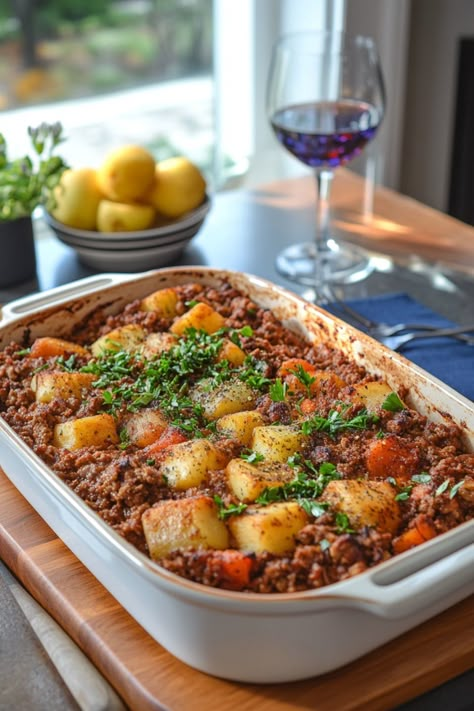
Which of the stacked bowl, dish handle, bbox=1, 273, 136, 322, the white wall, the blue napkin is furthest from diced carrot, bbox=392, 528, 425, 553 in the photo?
the white wall

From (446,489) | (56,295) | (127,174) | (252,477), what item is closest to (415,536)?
(446,489)

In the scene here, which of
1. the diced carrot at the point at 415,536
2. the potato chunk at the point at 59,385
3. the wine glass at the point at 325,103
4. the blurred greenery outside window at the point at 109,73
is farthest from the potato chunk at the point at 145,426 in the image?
the blurred greenery outside window at the point at 109,73

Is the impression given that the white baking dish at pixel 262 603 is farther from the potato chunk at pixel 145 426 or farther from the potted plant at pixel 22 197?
the potted plant at pixel 22 197

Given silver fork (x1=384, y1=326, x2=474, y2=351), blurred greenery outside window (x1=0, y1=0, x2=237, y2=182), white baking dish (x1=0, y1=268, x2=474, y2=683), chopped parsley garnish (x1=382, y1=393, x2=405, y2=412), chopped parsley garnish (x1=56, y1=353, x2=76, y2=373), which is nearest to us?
white baking dish (x1=0, y1=268, x2=474, y2=683)

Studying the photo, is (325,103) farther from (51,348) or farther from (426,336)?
(51,348)

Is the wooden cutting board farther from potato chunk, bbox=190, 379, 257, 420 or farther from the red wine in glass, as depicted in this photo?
the red wine in glass

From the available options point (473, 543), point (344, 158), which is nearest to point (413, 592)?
point (473, 543)
